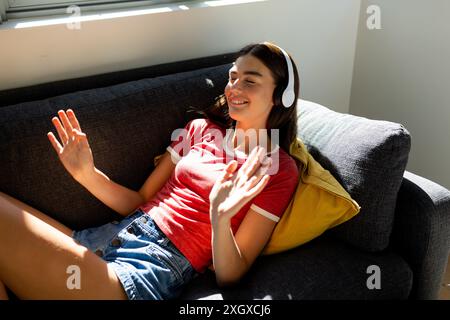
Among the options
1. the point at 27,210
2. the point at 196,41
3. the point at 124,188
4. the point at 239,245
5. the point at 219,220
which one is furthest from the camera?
the point at 196,41

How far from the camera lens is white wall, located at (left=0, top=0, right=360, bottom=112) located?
1652 millimetres

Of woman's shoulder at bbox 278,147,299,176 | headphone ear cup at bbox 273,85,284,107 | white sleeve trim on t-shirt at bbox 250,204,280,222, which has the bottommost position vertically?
white sleeve trim on t-shirt at bbox 250,204,280,222

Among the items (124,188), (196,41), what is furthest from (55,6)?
(124,188)

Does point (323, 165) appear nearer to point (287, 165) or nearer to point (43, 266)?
point (287, 165)

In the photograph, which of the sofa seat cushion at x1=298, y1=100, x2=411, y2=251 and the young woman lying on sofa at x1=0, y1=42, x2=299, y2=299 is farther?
the sofa seat cushion at x1=298, y1=100, x2=411, y2=251

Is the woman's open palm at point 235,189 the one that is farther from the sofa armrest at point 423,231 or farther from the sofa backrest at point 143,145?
the sofa armrest at point 423,231

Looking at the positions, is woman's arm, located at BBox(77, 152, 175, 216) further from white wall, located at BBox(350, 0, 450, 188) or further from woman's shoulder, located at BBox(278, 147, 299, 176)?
white wall, located at BBox(350, 0, 450, 188)

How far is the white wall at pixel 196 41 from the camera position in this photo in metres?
1.65

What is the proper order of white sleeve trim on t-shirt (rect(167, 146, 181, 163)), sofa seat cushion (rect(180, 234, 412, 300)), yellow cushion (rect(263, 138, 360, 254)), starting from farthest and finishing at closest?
white sleeve trim on t-shirt (rect(167, 146, 181, 163)), yellow cushion (rect(263, 138, 360, 254)), sofa seat cushion (rect(180, 234, 412, 300))

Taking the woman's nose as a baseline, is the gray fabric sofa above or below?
below

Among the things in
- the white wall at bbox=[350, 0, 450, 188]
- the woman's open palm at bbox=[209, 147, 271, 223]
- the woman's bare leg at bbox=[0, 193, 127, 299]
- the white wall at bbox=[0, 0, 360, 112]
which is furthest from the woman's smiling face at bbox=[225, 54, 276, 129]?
the white wall at bbox=[350, 0, 450, 188]

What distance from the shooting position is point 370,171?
145 cm

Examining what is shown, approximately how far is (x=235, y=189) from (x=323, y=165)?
1.46ft
